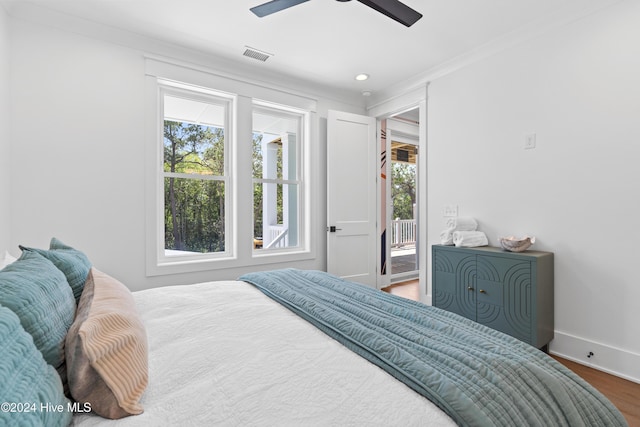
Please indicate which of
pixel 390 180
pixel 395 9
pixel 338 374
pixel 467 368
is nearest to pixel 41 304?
pixel 338 374

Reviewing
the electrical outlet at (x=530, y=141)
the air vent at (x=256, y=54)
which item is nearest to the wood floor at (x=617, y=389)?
the electrical outlet at (x=530, y=141)

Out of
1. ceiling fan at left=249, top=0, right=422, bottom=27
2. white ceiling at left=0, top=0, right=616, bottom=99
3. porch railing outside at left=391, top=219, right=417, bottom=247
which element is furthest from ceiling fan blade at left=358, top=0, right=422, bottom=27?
porch railing outside at left=391, top=219, right=417, bottom=247

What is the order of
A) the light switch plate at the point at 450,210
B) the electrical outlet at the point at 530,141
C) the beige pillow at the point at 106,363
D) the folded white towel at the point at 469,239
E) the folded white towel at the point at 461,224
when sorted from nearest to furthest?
the beige pillow at the point at 106,363 → the electrical outlet at the point at 530,141 → the folded white towel at the point at 469,239 → the folded white towel at the point at 461,224 → the light switch plate at the point at 450,210

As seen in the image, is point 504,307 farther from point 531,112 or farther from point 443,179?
point 531,112

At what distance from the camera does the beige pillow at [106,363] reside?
2.41 ft

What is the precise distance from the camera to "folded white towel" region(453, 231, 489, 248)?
2.79 m

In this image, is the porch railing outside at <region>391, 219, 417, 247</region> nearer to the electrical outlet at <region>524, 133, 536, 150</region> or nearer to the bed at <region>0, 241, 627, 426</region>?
the electrical outlet at <region>524, 133, 536, 150</region>

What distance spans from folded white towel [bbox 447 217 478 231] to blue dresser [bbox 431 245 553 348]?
0.71 feet

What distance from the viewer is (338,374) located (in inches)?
36.4

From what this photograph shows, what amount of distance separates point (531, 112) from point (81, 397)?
3.28 m

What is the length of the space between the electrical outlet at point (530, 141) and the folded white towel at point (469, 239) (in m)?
0.83

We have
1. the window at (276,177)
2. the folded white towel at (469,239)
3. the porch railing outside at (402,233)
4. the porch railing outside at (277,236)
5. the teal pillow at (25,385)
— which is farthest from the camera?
the porch railing outside at (402,233)

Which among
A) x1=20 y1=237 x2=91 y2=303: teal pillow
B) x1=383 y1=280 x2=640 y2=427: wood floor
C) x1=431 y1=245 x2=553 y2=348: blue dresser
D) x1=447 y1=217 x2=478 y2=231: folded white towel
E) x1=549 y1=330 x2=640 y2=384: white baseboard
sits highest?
x1=447 y1=217 x2=478 y2=231: folded white towel

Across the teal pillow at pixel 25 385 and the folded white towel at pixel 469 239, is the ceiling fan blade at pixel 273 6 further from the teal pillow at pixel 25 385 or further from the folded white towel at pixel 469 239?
the folded white towel at pixel 469 239
